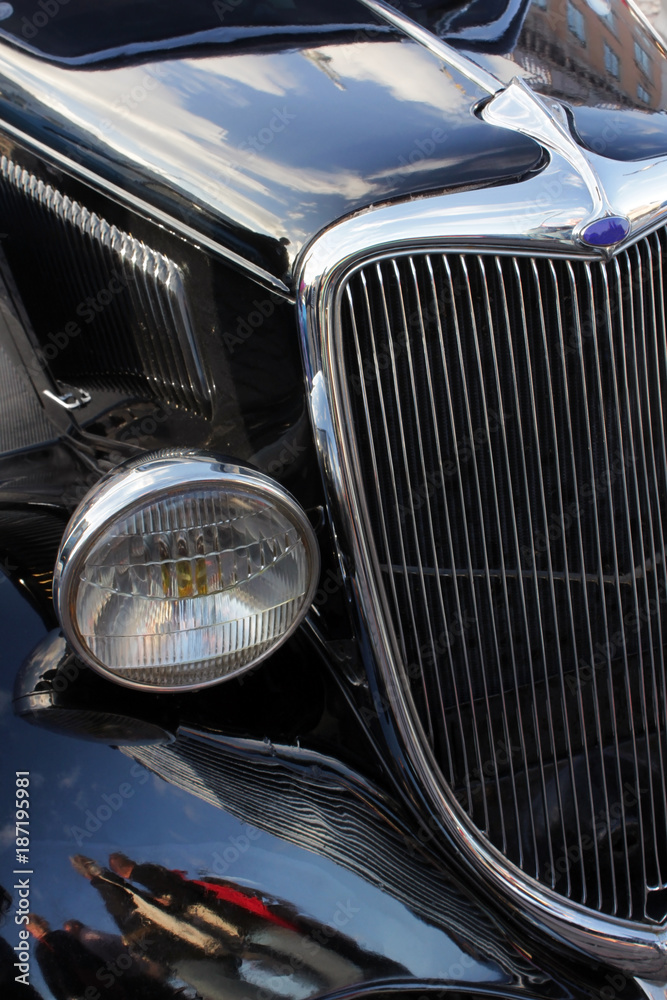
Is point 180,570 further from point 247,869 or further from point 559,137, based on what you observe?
point 559,137

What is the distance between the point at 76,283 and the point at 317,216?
83 cm

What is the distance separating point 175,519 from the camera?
1.25 m

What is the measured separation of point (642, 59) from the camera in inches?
82.5

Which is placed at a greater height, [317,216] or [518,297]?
[317,216]

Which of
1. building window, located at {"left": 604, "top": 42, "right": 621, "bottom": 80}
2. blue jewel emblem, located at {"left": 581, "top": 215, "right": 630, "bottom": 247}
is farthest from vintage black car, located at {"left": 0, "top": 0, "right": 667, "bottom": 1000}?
building window, located at {"left": 604, "top": 42, "right": 621, "bottom": 80}

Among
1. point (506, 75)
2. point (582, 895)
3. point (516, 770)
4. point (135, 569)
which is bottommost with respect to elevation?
point (582, 895)

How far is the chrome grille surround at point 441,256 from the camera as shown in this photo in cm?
132

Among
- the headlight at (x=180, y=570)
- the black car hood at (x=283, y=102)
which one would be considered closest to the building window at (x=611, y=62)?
the black car hood at (x=283, y=102)

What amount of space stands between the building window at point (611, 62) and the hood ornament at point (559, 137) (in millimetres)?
389

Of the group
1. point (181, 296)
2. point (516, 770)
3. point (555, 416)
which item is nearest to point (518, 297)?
point (555, 416)

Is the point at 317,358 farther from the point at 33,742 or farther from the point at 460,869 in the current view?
the point at 460,869

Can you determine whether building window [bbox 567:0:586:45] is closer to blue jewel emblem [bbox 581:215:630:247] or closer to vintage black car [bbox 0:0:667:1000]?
vintage black car [bbox 0:0:667:1000]

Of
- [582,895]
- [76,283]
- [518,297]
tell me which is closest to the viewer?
[518,297]

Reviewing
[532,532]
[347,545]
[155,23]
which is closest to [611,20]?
[155,23]
